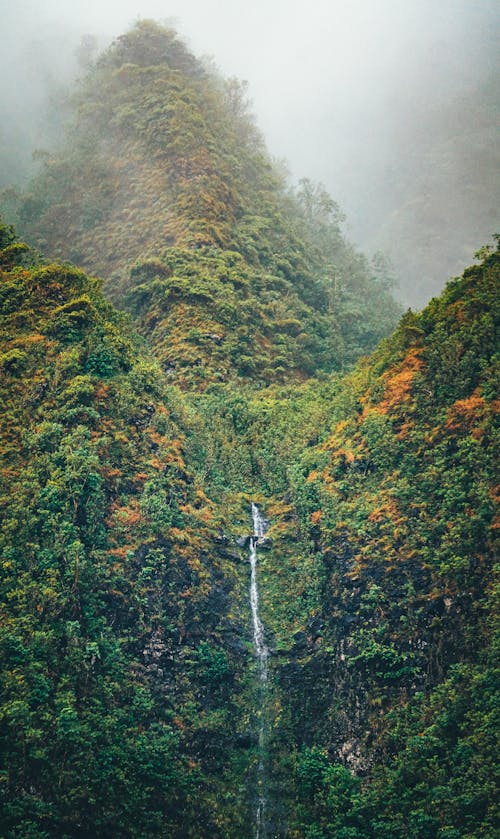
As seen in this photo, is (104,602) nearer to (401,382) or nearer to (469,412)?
(469,412)

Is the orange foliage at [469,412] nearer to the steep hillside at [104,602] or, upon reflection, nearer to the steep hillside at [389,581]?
the steep hillside at [389,581]

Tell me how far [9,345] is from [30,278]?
12.7ft

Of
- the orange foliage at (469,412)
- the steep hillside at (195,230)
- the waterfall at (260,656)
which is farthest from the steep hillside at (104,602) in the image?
the orange foliage at (469,412)

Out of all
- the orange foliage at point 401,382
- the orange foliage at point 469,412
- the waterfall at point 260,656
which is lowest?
the waterfall at point 260,656

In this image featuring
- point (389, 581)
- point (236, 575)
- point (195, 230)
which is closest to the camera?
point (389, 581)

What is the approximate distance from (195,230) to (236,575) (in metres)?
23.9

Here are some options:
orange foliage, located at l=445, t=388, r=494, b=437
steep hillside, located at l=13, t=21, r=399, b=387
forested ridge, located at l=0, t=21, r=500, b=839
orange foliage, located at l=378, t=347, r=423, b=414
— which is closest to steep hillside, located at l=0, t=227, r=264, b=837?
forested ridge, located at l=0, t=21, r=500, b=839

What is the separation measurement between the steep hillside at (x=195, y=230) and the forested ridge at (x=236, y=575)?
124 centimetres

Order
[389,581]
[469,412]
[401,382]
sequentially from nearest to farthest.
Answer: [389,581]
[469,412]
[401,382]

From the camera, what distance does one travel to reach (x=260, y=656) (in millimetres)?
25672

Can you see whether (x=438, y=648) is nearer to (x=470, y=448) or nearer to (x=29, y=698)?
(x=470, y=448)

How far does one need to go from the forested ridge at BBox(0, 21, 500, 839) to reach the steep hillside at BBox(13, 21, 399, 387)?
1239 mm

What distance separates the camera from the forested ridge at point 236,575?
800 inches


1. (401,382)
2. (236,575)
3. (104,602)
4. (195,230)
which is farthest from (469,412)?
(195,230)
